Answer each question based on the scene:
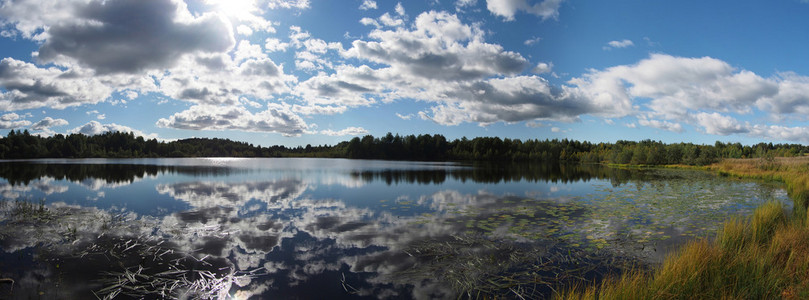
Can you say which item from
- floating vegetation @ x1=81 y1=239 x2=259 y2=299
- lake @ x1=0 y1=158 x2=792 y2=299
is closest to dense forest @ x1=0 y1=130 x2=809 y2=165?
lake @ x1=0 y1=158 x2=792 y2=299

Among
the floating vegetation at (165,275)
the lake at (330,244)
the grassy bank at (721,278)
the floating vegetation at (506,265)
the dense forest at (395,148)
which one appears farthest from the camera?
the dense forest at (395,148)

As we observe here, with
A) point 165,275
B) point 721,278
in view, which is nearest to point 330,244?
point 165,275

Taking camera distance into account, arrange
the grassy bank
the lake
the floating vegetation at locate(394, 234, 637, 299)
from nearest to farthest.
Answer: the grassy bank → the floating vegetation at locate(394, 234, 637, 299) → the lake

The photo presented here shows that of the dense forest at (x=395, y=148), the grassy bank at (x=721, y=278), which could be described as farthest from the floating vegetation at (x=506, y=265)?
the dense forest at (x=395, y=148)

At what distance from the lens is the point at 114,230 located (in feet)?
33.2

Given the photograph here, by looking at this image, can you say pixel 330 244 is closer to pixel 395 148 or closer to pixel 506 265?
pixel 506 265

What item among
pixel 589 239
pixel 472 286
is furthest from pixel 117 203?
pixel 589 239

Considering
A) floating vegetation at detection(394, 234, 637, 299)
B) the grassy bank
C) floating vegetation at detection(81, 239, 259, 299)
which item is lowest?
floating vegetation at detection(81, 239, 259, 299)

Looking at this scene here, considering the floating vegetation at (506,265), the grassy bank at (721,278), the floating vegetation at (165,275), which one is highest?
the grassy bank at (721,278)

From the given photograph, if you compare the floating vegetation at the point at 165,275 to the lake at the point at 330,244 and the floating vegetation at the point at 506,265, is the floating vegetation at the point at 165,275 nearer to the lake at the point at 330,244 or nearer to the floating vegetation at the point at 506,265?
the lake at the point at 330,244

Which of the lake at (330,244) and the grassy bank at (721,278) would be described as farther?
the lake at (330,244)

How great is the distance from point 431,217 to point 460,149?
125 metres

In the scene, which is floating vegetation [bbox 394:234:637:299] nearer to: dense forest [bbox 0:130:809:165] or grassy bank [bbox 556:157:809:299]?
grassy bank [bbox 556:157:809:299]

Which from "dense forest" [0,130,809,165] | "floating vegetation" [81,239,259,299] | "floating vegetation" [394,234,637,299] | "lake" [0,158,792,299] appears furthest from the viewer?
"dense forest" [0,130,809,165]
